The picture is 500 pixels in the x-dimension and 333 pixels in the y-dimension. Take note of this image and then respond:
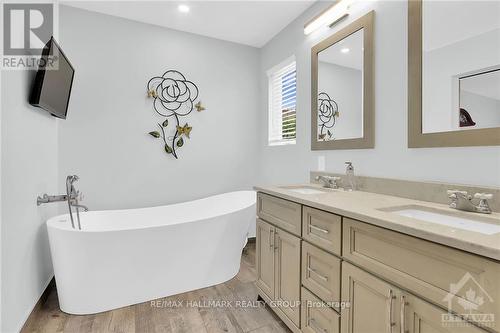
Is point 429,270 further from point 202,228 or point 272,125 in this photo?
point 272,125

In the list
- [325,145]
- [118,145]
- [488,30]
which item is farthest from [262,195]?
[118,145]

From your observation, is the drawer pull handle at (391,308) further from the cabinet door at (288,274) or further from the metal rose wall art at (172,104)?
the metal rose wall art at (172,104)

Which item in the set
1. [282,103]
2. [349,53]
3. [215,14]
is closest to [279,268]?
[349,53]

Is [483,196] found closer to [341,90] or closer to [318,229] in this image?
[318,229]

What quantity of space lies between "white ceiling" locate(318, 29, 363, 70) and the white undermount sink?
110 cm

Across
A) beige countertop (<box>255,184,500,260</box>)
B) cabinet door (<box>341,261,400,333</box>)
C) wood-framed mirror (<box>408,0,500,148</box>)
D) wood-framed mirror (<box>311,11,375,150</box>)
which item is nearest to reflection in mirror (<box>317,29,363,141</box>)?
wood-framed mirror (<box>311,11,375,150</box>)

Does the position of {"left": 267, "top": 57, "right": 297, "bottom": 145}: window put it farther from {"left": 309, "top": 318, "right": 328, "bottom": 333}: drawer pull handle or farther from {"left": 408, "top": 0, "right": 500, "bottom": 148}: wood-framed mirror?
{"left": 309, "top": 318, "right": 328, "bottom": 333}: drawer pull handle

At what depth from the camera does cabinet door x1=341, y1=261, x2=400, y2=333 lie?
95cm

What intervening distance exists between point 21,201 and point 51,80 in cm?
88

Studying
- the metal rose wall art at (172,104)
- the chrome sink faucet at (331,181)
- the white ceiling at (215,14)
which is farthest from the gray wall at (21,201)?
the chrome sink faucet at (331,181)

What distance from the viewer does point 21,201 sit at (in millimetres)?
1675

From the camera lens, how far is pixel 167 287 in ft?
6.89

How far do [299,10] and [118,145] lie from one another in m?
2.33

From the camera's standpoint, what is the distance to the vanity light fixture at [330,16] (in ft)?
6.39
